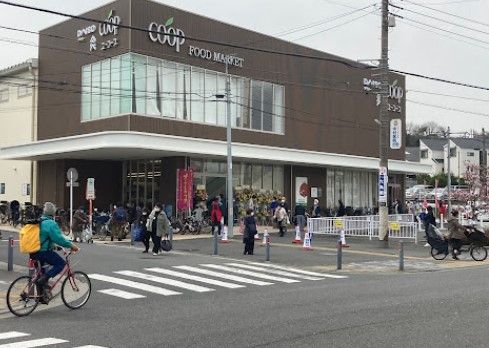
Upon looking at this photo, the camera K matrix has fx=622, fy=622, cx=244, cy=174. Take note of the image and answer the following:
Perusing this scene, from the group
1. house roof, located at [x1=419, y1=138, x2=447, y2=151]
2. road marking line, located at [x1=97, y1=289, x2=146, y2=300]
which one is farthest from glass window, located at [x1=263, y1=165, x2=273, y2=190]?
house roof, located at [x1=419, y1=138, x2=447, y2=151]

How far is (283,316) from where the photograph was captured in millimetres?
9789

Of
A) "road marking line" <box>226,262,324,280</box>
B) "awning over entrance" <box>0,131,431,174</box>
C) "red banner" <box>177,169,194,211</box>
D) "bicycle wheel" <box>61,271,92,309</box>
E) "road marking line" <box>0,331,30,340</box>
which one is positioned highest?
"awning over entrance" <box>0,131,431,174</box>

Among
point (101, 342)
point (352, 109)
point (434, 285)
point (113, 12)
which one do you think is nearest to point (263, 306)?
point (101, 342)

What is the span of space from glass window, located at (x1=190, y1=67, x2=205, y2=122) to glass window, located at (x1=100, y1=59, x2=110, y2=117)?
4.41m

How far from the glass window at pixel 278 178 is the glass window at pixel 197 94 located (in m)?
7.30

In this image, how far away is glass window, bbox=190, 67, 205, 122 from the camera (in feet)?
109

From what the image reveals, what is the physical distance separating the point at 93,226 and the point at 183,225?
4289 mm

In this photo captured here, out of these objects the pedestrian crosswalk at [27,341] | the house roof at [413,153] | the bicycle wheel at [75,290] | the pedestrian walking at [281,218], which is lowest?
the pedestrian crosswalk at [27,341]

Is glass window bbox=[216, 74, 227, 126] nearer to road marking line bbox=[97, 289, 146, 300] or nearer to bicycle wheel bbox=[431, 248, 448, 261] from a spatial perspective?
bicycle wheel bbox=[431, 248, 448, 261]

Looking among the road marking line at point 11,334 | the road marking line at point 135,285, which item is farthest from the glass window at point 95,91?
the road marking line at point 11,334

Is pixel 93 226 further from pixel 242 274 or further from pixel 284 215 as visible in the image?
pixel 242 274

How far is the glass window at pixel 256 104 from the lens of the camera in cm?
3678

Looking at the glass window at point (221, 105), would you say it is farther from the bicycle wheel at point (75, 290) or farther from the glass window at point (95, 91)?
the bicycle wheel at point (75, 290)

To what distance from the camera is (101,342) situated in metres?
8.01
